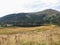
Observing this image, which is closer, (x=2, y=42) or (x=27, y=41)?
(x=2, y=42)

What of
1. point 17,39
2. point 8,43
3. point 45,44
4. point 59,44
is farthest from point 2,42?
point 59,44

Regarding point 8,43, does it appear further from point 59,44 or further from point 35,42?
point 59,44

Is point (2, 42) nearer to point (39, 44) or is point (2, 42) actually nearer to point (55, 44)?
point (39, 44)

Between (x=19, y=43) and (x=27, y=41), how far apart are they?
0.64 metres

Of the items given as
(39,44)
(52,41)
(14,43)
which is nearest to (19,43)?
(14,43)

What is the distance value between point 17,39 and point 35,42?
39.1 inches

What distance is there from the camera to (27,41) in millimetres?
11320

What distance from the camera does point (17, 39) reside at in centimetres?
1146

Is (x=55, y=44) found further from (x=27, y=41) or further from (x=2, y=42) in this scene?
(x=2, y=42)

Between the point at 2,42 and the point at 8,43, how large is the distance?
312mm

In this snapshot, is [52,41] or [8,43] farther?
[52,41]

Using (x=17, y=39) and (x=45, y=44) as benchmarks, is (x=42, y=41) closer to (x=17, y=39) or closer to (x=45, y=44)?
(x=45, y=44)

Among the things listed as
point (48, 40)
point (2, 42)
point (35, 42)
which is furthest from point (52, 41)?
point (2, 42)

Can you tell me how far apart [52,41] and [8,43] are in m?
2.32
